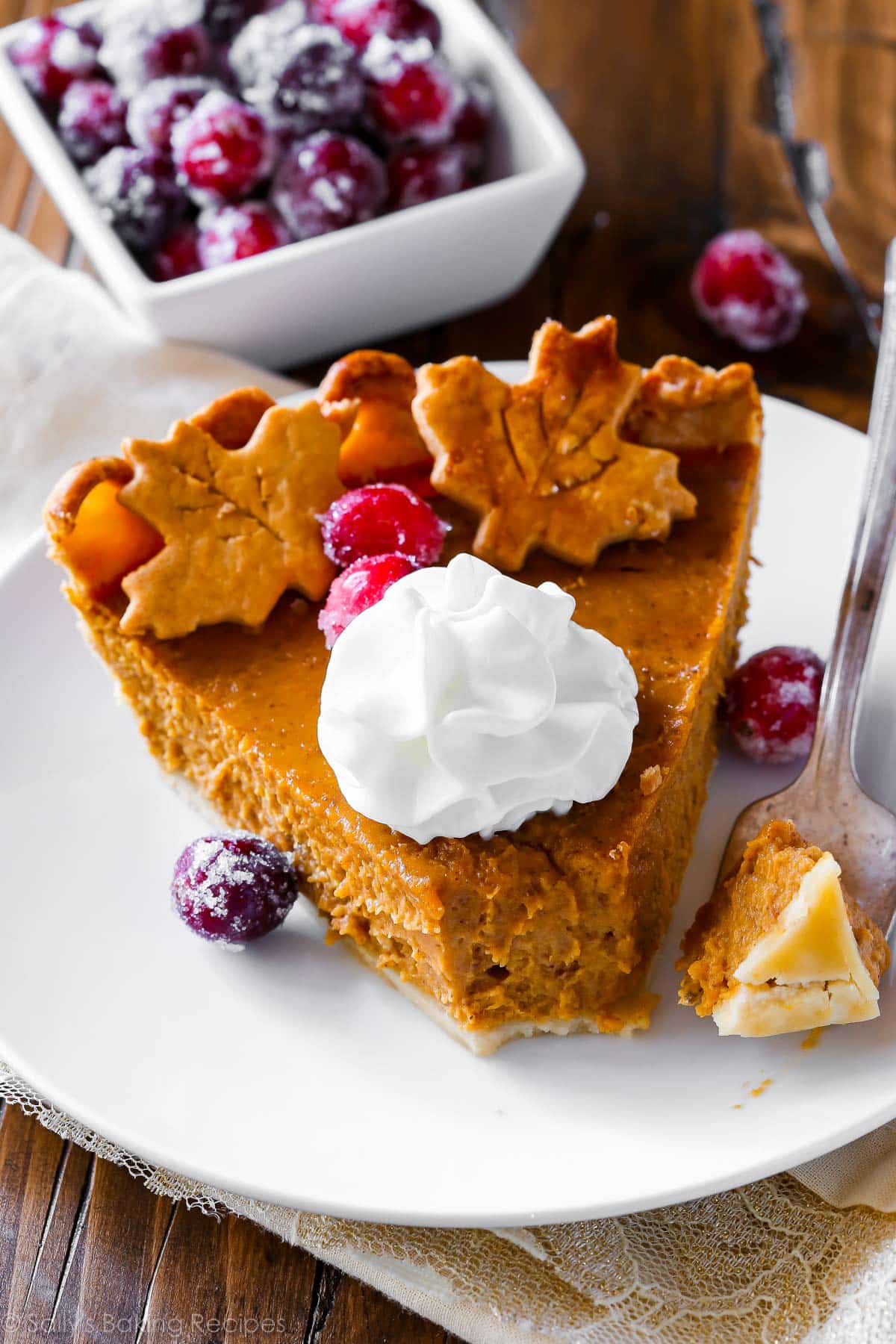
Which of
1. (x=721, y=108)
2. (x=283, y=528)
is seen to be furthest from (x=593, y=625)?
(x=721, y=108)

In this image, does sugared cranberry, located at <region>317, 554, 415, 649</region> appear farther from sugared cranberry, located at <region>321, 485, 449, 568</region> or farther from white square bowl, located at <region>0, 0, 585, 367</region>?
white square bowl, located at <region>0, 0, 585, 367</region>

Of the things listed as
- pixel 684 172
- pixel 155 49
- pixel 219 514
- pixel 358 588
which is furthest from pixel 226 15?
pixel 358 588

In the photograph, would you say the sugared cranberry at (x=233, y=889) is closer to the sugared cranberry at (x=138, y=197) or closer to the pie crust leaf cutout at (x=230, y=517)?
the pie crust leaf cutout at (x=230, y=517)

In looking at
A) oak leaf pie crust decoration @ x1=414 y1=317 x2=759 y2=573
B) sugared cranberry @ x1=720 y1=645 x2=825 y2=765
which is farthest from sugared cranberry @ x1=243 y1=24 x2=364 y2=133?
sugared cranberry @ x1=720 y1=645 x2=825 y2=765

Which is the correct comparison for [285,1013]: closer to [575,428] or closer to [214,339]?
[575,428]

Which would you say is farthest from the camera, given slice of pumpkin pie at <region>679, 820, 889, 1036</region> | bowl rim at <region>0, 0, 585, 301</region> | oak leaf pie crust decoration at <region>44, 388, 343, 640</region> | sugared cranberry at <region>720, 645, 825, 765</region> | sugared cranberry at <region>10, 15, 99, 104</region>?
sugared cranberry at <region>10, 15, 99, 104</region>

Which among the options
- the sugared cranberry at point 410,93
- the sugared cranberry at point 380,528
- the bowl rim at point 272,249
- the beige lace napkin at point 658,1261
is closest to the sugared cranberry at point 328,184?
the bowl rim at point 272,249
